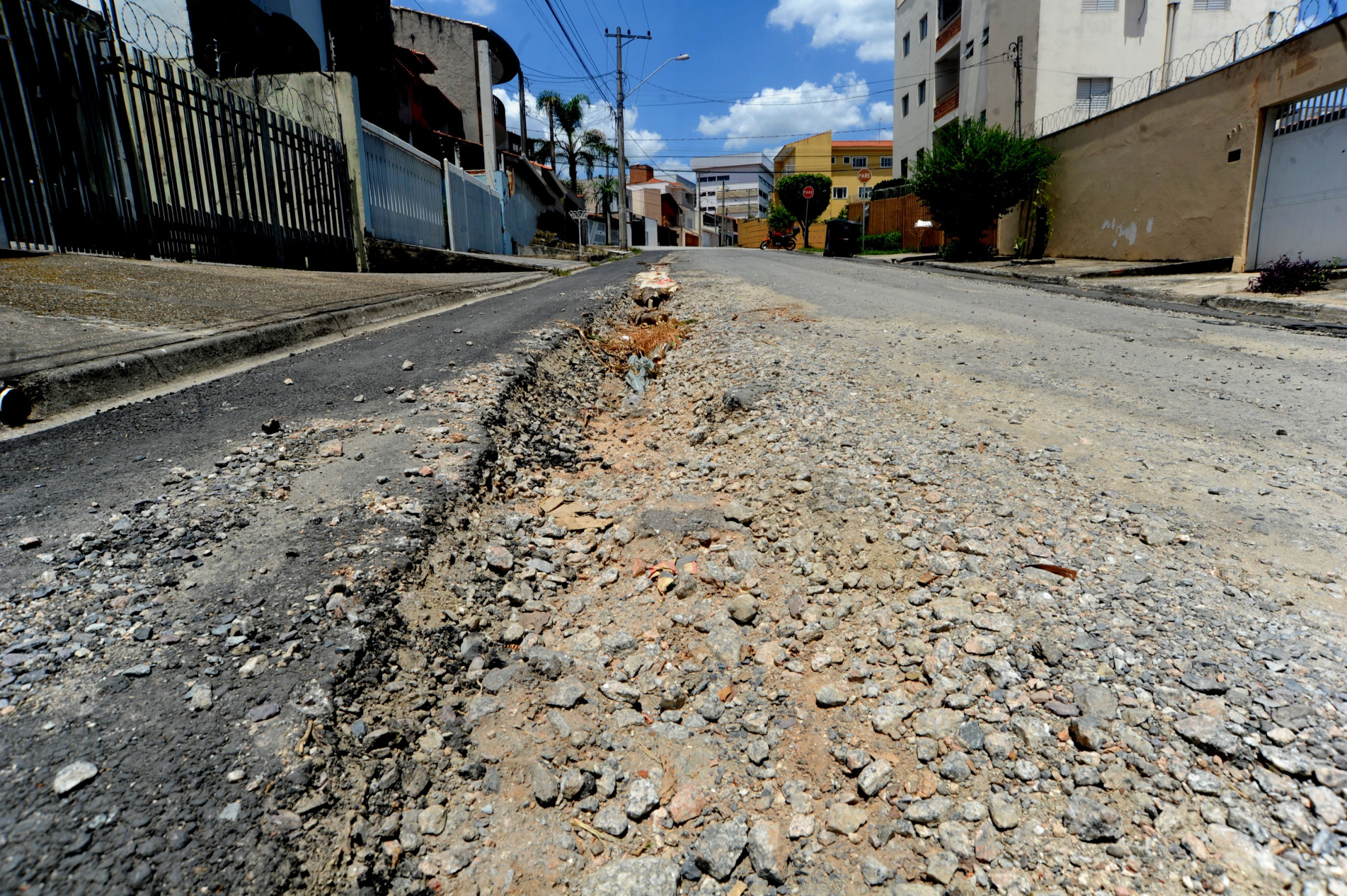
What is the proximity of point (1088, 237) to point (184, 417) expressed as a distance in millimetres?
17655

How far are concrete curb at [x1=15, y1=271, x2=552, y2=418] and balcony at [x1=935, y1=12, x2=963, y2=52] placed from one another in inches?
1068

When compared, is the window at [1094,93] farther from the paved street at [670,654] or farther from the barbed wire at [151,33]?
the paved street at [670,654]

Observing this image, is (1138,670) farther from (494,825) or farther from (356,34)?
(356,34)

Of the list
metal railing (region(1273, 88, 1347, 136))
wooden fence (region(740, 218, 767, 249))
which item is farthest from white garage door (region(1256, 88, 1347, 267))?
wooden fence (region(740, 218, 767, 249))

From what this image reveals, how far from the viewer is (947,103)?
27016 millimetres

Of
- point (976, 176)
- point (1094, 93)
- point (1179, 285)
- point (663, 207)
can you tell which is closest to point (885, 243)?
point (1094, 93)

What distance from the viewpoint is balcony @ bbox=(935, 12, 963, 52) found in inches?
999

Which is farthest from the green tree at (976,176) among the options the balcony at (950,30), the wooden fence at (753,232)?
the wooden fence at (753,232)

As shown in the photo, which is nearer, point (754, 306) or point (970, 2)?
point (754, 306)

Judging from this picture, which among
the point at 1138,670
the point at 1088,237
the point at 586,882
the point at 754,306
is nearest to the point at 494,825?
the point at 586,882

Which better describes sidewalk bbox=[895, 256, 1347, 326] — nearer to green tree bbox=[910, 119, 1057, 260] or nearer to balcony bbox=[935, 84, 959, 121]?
green tree bbox=[910, 119, 1057, 260]

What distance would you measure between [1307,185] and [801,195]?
4402 centimetres

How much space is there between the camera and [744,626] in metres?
2.04

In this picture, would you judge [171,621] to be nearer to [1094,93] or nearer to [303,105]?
[303,105]
